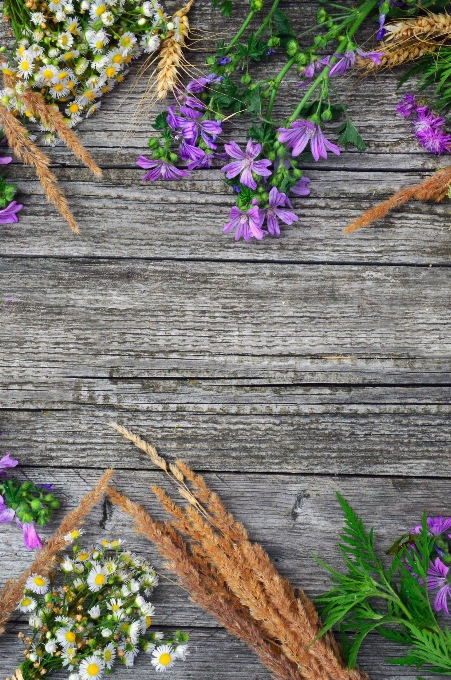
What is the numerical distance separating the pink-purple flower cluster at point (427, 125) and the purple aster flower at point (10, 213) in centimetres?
112

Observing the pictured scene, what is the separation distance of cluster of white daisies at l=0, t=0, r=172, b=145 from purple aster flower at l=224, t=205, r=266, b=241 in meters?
0.50

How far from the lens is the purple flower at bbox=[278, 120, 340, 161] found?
1421mm

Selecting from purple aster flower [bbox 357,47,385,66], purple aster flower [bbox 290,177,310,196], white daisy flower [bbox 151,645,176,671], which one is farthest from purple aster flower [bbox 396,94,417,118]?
white daisy flower [bbox 151,645,176,671]

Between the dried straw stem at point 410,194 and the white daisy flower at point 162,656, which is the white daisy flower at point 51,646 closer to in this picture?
the white daisy flower at point 162,656

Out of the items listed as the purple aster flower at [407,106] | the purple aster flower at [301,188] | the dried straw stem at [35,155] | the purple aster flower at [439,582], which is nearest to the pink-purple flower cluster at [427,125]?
the purple aster flower at [407,106]

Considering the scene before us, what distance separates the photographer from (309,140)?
1468 millimetres

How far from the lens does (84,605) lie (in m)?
1.57

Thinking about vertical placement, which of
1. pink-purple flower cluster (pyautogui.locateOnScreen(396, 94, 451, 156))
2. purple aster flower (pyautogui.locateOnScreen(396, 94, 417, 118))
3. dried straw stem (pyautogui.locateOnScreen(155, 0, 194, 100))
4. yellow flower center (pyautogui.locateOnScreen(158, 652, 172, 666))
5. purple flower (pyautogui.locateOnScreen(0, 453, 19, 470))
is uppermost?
dried straw stem (pyautogui.locateOnScreen(155, 0, 194, 100))

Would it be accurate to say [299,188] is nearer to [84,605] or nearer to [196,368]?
[196,368]

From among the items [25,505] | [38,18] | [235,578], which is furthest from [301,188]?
[25,505]

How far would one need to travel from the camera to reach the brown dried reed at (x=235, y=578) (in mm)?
1417

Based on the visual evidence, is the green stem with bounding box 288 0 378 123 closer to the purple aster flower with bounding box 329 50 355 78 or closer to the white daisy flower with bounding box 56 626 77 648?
the purple aster flower with bounding box 329 50 355 78

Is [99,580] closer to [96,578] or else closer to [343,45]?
[96,578]

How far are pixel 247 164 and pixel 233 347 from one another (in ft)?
1.65
